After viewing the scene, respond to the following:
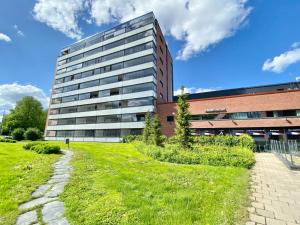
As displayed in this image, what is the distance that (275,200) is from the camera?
17.4 feet

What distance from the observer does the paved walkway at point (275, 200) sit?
13.7ft

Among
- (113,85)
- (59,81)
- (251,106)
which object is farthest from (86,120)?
(251,106)

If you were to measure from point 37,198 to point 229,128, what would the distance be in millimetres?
26764

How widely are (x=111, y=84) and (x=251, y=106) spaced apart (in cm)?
2766

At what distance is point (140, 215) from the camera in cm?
416

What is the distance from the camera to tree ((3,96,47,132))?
60000 mm

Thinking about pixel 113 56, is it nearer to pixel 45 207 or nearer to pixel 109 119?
pixel 109 119

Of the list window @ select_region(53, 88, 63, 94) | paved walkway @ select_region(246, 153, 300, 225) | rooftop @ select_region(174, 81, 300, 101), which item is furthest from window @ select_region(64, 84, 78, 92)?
paved walkway @ select_region(246, 153, 300, 225)

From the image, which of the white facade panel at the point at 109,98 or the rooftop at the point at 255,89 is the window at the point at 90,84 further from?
the rooftop at the point at 255,89

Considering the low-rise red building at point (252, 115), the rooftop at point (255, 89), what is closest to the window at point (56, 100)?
the low-rise red building at point (252, 115)

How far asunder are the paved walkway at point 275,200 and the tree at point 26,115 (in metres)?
70.9

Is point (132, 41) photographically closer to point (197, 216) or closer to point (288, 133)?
point (288, 133)

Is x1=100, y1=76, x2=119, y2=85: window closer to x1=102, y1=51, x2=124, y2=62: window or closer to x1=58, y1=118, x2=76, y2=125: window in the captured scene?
x1=102, y1=51, x2=124, y2=62: window

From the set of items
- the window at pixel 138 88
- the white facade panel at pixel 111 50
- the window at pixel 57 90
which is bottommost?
the window at pixel 138 88
